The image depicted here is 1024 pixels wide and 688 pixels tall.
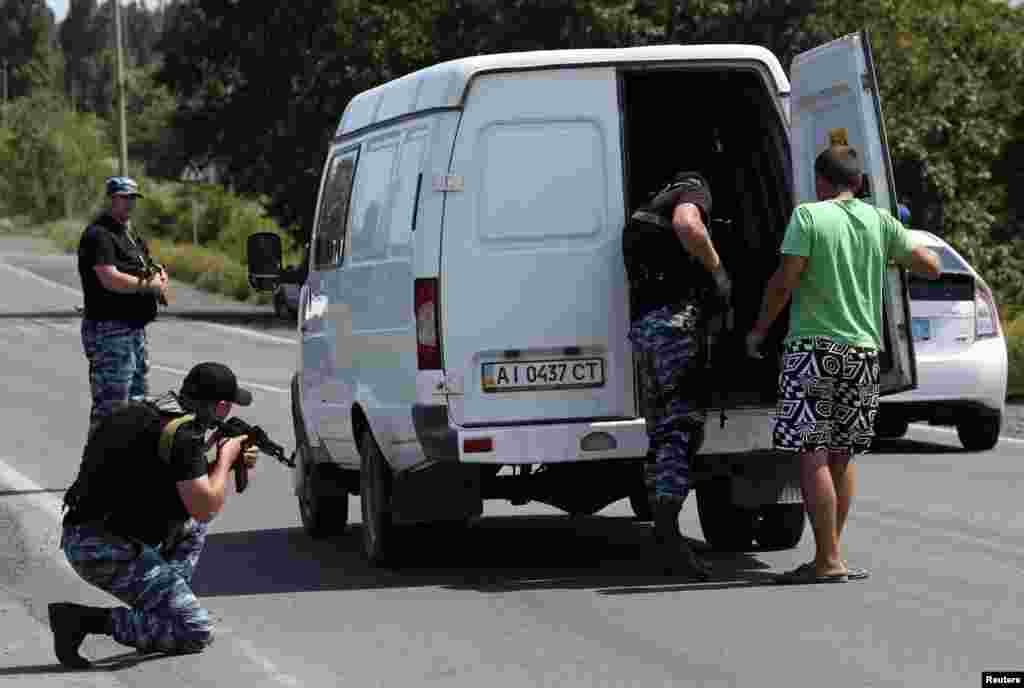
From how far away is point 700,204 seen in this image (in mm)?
9633

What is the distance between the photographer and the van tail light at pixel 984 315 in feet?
49.9

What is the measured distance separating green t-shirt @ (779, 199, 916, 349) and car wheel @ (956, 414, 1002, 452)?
249 inches

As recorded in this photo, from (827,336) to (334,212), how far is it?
10.2 feet

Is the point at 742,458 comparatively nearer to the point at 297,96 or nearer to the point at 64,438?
the point at 64,438

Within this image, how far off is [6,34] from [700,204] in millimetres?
195134

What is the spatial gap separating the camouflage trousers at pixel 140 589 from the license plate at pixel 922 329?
7.98 meters

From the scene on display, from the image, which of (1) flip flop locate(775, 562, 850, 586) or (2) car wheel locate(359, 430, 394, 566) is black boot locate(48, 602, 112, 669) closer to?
(2) car wheel locate(359, 430, 394, 566)

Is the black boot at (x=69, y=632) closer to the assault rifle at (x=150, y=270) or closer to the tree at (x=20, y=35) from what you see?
the assault rifle at (x=150, y=270)

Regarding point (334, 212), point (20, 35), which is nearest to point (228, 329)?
point (334, 212)

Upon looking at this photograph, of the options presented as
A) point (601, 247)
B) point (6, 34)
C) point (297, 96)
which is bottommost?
point (601, 247)

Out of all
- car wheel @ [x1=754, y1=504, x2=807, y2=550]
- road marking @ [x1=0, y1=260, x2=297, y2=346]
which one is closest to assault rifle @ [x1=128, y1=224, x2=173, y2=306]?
car wheel @ [x1=754, y1=504, x2=807, y2=550]

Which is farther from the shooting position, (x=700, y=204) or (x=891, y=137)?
(x=891, y=137)

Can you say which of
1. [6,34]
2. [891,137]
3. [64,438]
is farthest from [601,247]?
[6,34]

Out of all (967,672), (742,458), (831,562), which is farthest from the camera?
(742,458)
